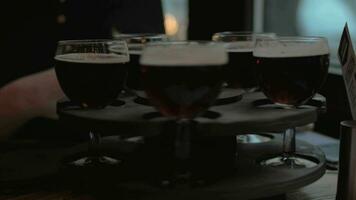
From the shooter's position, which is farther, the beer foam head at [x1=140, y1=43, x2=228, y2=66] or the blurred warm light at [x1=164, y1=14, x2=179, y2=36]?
the blurred warm light at [x1=164, y1=14, x2=179, y2=36]

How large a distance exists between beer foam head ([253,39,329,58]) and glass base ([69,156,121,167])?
0.40 metres

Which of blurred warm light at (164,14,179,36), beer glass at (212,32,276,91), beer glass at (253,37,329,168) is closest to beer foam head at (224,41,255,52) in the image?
beer glass at (212,32,276,91)

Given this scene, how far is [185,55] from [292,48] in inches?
12.5

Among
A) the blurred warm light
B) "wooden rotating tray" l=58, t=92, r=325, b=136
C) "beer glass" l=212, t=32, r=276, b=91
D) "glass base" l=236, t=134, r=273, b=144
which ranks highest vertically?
"beer glass" l=212, t=32, r=276, b=91

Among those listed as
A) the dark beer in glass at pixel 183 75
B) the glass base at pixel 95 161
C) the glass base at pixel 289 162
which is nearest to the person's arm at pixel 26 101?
the glass base at pixel 95 161

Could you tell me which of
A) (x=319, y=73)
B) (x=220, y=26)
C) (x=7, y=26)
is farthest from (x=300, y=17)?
(x=319, y=73)

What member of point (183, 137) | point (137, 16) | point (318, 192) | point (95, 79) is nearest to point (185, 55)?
point (183, 137)

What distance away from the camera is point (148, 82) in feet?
3.33

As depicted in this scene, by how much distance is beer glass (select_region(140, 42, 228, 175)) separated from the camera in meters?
0.98

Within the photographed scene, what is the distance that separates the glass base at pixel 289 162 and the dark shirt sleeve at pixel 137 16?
52.4 inches

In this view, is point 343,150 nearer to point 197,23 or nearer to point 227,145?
point 227,145

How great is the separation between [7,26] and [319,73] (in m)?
1.60

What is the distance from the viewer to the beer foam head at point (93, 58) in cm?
121

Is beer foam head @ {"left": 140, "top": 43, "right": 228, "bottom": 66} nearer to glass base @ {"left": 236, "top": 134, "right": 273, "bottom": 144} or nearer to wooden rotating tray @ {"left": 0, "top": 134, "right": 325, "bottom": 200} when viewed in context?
wooden rotating tray @ {"left": 0, "top": 134, "right": 325, "bottom": 200}
